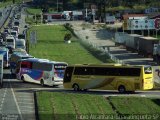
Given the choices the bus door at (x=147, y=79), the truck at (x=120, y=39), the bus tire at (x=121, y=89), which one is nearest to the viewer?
the bus door at (x=147, y=79)

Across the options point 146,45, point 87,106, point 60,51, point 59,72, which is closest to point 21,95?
point 59,72

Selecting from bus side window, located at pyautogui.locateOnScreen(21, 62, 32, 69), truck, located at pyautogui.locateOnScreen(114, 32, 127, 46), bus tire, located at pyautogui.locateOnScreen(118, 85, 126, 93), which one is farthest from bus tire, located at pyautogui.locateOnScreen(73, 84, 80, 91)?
truck, located at pyautogui.locateOnScreen(114, 32, 127, 46)

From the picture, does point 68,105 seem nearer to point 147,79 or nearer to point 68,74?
point 147,79

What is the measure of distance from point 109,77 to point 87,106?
26.0 feet

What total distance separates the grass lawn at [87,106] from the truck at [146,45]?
26.1 meters

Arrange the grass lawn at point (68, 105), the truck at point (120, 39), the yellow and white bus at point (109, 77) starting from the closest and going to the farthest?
the grass lawn at point (68, 105) < the yellow and white bus at point (109, 77) < the truck at point (120, 39)

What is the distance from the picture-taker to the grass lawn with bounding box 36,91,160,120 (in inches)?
1011

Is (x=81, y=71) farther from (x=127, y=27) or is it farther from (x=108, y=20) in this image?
(x=108, y=20)

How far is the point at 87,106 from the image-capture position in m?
28.3

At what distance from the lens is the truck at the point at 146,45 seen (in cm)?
5791

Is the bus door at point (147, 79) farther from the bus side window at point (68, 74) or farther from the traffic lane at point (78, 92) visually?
the bus side window at point (68, 74)

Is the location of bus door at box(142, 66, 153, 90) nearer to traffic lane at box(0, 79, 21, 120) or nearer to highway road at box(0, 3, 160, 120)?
highway road at box(0, 3, 160, 120)

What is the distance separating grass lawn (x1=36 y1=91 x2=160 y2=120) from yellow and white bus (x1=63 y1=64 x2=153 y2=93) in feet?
10.9


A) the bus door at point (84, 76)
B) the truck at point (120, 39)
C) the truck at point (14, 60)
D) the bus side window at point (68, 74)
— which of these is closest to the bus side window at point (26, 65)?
the truck at point (14, 60)
